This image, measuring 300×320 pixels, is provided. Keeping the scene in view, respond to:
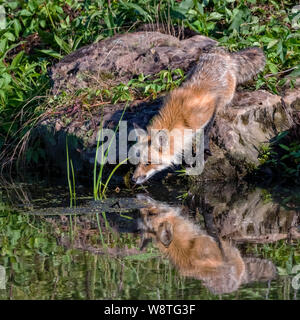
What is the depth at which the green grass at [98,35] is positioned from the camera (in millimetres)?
9391

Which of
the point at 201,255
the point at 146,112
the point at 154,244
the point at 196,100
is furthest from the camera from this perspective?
the point at 146,112

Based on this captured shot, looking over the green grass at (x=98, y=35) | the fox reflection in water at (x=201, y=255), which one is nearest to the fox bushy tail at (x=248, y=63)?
the green grass at (x=98, y=35)

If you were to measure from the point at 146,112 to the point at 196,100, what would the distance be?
0.98 m

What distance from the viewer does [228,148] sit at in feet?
27.8

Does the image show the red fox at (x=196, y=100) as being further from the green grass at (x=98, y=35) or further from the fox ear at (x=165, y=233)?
the fox ear at (x=165, y=233)

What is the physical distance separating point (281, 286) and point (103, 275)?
1.45 metres

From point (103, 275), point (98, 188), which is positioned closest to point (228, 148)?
point (98, 188)

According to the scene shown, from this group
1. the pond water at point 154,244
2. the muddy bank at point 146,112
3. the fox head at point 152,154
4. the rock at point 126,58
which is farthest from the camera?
the rock at point 126,58

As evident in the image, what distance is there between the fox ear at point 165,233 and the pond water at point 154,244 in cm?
1

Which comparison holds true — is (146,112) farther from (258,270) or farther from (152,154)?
(258,270)

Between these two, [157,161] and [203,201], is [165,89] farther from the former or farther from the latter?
[203,201]

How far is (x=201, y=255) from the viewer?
209 inches

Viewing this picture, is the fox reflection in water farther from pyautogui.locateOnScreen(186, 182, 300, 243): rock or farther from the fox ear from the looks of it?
pyautogui.locateOnScreen(186, 182, 300, 243): rock

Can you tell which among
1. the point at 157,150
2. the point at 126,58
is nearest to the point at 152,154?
the point at 157,150
